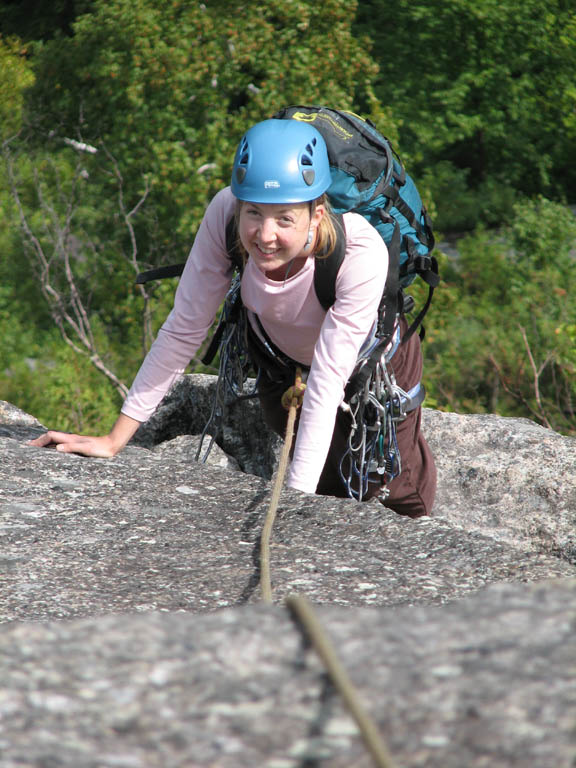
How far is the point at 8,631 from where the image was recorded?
119 centimetres

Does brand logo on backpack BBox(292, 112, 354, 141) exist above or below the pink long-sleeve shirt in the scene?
above

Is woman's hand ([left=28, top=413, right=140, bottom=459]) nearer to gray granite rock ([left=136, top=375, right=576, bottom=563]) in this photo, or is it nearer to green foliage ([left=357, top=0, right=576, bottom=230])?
gray granite rock ([left=136, top=375, right=576, bottom=563])

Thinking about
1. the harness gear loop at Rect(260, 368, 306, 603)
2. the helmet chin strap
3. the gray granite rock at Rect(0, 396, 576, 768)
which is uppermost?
the helmet chin strap

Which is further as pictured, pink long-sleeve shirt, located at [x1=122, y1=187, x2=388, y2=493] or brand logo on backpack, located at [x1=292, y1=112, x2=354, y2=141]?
brand logo on backpack, located at [x1=292, y1=112, x2=354, y2=141]

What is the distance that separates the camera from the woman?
247cm

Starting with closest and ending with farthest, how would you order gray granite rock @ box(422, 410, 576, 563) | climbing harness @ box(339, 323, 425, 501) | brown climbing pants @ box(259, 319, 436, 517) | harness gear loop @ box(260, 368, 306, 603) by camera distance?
harness gear loop @ box(260, 368, 306, 603) → climbing harness @ box(339, 323, 425, 501) → brown climbing pants @ box(259, 319, 436, 517) → gray granite rock @ box(422, 410, 576, 563)

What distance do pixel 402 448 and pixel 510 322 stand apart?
9509 millimetres

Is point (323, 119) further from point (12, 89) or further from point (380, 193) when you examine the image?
point (12, 89)

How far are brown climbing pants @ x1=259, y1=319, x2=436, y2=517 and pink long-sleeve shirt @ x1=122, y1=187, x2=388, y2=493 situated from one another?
41cm

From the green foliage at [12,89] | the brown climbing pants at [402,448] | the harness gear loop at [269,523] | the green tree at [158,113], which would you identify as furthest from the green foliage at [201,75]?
the harness gear loop at [269,523]

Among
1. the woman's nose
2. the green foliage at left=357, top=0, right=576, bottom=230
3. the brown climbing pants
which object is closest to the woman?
the woman's nose

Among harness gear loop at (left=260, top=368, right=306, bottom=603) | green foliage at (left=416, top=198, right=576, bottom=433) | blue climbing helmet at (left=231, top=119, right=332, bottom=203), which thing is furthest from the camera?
green foliage at (left=416, top=198, right=576, bottom=433)

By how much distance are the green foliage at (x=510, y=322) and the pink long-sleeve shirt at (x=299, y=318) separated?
7.15 m

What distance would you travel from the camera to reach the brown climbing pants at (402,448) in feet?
10.8
